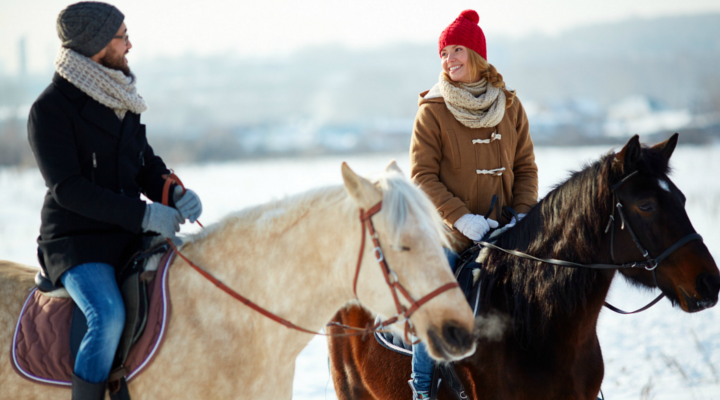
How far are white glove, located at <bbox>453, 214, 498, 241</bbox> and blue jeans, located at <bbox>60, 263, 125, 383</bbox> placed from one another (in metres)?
1.87

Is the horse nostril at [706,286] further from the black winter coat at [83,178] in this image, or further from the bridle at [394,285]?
the black winter coat at [83,178]

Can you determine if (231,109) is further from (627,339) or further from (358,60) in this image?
(627,339)

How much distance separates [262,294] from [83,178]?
885 mm

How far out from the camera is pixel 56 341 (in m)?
2.16

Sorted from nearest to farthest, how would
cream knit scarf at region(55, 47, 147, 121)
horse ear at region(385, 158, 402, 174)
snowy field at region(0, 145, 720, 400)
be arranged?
horse ear at region(385, 158, 402, 174), cream knit scarf at region(55, 47, 147, 121), snowy field at region(0, 145, 720, 400)

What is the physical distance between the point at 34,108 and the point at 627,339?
6.44 meters

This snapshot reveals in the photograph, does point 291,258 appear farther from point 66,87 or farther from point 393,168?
point 66,87

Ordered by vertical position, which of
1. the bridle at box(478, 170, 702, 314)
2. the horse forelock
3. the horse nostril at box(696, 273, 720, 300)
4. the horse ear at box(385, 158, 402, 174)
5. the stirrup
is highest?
the horse ear at box(385, 158, 402, 174)

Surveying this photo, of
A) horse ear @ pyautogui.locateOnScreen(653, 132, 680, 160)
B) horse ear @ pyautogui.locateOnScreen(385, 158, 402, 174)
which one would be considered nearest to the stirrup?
horse ear @ pyautogui.locateOnScreen(385, 158, 402, 174)

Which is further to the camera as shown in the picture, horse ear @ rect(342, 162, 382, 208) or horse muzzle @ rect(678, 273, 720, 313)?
horse muzzle @ rect(678, 273, 720, 313)

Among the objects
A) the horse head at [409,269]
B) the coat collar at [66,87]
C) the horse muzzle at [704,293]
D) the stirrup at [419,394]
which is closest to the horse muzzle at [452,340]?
the horse head at [409,269]

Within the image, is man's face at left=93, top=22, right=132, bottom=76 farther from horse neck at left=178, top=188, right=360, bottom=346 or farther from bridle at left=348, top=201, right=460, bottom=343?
bridle at left=348, top=201, right=460, bottom=343

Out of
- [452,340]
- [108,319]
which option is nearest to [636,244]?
[452,340]

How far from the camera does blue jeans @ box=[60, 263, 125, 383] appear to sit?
6.81 feet
